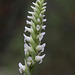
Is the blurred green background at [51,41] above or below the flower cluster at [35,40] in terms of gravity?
above

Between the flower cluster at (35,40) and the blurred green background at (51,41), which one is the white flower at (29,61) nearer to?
the flower cluster at (35,40)

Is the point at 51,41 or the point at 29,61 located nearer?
the point at 29,61

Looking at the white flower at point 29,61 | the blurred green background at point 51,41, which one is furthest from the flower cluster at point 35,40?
the blurred green background at point 51,41

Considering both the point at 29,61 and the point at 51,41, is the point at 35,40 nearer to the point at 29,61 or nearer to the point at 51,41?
the point at 29,61

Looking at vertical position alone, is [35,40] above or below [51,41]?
below

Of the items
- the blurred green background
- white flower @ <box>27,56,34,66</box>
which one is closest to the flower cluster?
white flower @ <box>27,56,34,66</box>

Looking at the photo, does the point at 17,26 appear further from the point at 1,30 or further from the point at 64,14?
the point at 64,14

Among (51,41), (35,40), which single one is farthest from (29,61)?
(51,41)

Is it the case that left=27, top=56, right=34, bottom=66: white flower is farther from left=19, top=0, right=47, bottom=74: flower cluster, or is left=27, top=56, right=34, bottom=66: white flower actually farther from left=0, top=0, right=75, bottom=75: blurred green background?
left=0, top=0, right=75, bottom=75: blurred green background
